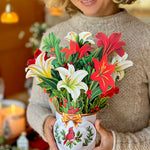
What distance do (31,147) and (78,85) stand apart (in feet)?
4.00

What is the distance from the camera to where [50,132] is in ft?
2.60

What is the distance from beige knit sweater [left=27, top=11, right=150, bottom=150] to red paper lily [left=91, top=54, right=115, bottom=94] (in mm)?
233

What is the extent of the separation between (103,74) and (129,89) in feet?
0.90

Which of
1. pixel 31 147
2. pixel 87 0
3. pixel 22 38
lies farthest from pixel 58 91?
pixel 22 38

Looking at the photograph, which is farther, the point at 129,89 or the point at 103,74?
the point at 129,89

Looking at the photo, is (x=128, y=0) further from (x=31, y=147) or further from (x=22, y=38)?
(x=22, y=38)

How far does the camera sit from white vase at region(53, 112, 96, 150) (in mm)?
676

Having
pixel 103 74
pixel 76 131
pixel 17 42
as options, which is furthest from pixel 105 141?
pixel 17 42

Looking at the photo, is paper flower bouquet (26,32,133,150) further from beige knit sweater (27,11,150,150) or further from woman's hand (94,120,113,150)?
beige knit sweater (27,11,150,150)

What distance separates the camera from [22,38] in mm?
3486

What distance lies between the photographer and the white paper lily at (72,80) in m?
0.61

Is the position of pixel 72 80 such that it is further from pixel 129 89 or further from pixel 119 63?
pixel 129 89

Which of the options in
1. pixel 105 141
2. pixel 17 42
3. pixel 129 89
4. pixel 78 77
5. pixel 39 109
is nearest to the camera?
pixel 78 77

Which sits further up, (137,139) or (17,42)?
(137,139)
